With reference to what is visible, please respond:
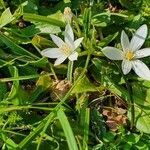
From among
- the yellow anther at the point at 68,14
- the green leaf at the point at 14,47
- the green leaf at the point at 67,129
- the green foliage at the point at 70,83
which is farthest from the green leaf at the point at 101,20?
the green leaf at the point at 67,129

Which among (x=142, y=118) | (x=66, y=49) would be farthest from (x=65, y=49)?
(x=142, y=118)

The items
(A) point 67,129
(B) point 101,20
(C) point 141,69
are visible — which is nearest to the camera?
(A) point 67,129

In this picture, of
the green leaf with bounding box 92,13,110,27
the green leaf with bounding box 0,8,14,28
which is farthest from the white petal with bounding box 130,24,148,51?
the green leaf with bounding box 0,8,14,28

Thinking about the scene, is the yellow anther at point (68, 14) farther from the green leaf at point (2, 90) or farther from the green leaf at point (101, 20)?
the green leaf at point (2, 90)

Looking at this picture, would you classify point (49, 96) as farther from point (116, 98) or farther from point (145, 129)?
point (145, 129)

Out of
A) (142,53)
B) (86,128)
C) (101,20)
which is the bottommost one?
(86,128)

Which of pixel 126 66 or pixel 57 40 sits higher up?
pixel 57 40

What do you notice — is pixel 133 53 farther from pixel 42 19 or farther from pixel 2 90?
pixel 2 90
